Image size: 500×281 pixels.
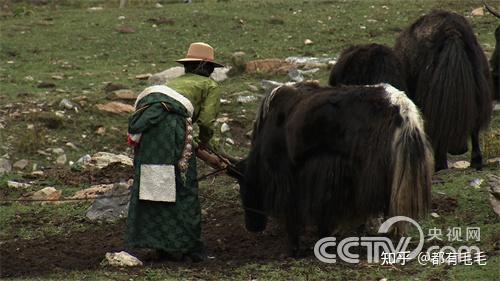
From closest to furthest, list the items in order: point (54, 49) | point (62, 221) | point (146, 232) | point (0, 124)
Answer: point (146, 232) < point (62, 221) < point (0, 124) < point (54, 49)

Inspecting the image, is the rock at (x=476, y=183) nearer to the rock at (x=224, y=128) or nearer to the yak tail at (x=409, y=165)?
the yak tail at (x=409, y=165)

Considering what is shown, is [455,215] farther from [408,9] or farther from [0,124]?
[408,9]

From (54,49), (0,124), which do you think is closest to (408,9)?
(54,49)

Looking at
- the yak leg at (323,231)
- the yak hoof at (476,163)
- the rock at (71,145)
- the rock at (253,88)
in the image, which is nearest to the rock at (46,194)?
the rock at (71,145)

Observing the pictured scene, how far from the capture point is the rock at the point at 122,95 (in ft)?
34.9

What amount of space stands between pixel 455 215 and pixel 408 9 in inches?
434

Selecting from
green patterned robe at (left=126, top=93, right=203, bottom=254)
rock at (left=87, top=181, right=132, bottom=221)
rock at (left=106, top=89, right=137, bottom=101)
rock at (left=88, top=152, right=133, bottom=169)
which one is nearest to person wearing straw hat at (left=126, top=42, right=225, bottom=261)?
green patterned robe at (left=126, top=93, right=203, bottom=254)

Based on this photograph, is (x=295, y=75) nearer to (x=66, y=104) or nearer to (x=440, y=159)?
(x=66, y=104)

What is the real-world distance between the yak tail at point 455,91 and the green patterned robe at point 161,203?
2.13 m

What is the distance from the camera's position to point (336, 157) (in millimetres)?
5312

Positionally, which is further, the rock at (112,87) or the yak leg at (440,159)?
the rock at (112,87)

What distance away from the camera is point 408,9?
16.7 m

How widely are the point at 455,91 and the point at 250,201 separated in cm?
182

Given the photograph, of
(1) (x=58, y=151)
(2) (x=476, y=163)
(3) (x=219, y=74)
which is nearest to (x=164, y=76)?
(3) (x=219, y=74)
